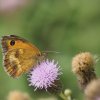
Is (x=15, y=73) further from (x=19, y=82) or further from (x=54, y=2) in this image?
(x=54, y=2)

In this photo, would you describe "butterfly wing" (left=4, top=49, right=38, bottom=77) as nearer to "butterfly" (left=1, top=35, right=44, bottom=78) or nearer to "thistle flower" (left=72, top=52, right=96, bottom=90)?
"butterfly" (left=1, top=35, right=44, bottom=78)

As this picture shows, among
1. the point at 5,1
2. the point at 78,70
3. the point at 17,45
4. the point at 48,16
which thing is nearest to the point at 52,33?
the point at 48,16

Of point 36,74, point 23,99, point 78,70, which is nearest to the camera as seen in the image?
point 23,99

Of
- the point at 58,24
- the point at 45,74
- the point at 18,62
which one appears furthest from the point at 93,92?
the point at 58,24

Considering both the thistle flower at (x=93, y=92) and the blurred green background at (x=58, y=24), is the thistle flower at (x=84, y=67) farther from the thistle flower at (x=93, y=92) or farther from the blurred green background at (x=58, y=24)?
the blurred green background at (x=58, y=24)

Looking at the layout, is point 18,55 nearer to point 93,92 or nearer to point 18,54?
point 18,54

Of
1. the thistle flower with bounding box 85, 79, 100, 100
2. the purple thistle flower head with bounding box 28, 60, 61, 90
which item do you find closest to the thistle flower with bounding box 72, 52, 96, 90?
the purple thistle flower head with bounding box 28, 60, 61, 90
